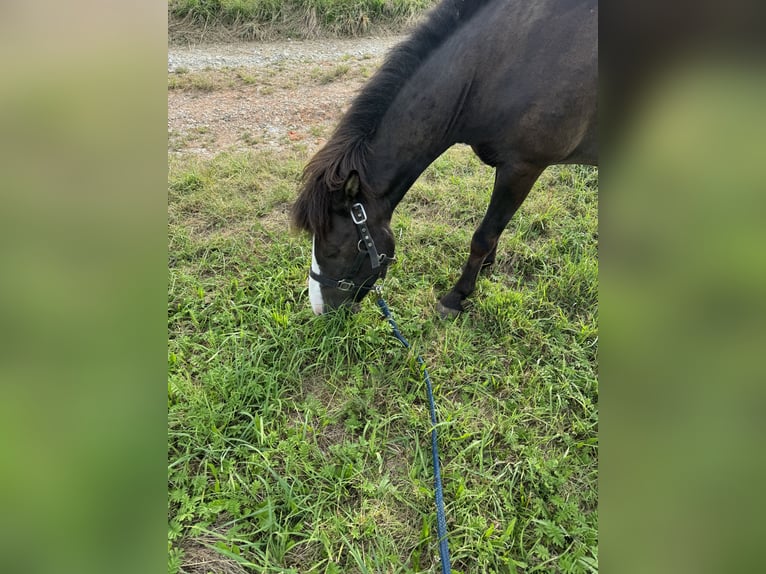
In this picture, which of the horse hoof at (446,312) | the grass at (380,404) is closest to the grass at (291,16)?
the grass at (380,404)

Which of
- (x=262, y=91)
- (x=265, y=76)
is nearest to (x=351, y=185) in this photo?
(x=262, y=91)

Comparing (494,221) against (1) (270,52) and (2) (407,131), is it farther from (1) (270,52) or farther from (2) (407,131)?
(1) (270,52)

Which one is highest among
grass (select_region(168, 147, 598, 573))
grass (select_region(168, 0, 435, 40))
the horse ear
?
grass (select_region(168, 0, 435, 40))

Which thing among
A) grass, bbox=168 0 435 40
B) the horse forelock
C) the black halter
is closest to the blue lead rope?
the black halter

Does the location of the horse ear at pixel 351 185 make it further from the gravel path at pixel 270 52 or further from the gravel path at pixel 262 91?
the gravel path at pixel 270 52

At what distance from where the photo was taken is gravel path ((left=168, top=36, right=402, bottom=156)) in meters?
5.61

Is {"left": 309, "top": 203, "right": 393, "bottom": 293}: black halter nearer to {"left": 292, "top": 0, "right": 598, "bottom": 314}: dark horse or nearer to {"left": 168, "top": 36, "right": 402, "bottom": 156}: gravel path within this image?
{"left": 292, "top": 0, "right": 598, "bottom": 314}: dark horse

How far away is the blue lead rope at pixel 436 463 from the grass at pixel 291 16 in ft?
26.6

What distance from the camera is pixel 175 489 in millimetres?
2150

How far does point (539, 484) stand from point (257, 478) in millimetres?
1468

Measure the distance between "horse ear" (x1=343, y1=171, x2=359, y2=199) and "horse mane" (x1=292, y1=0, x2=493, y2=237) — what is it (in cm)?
4
